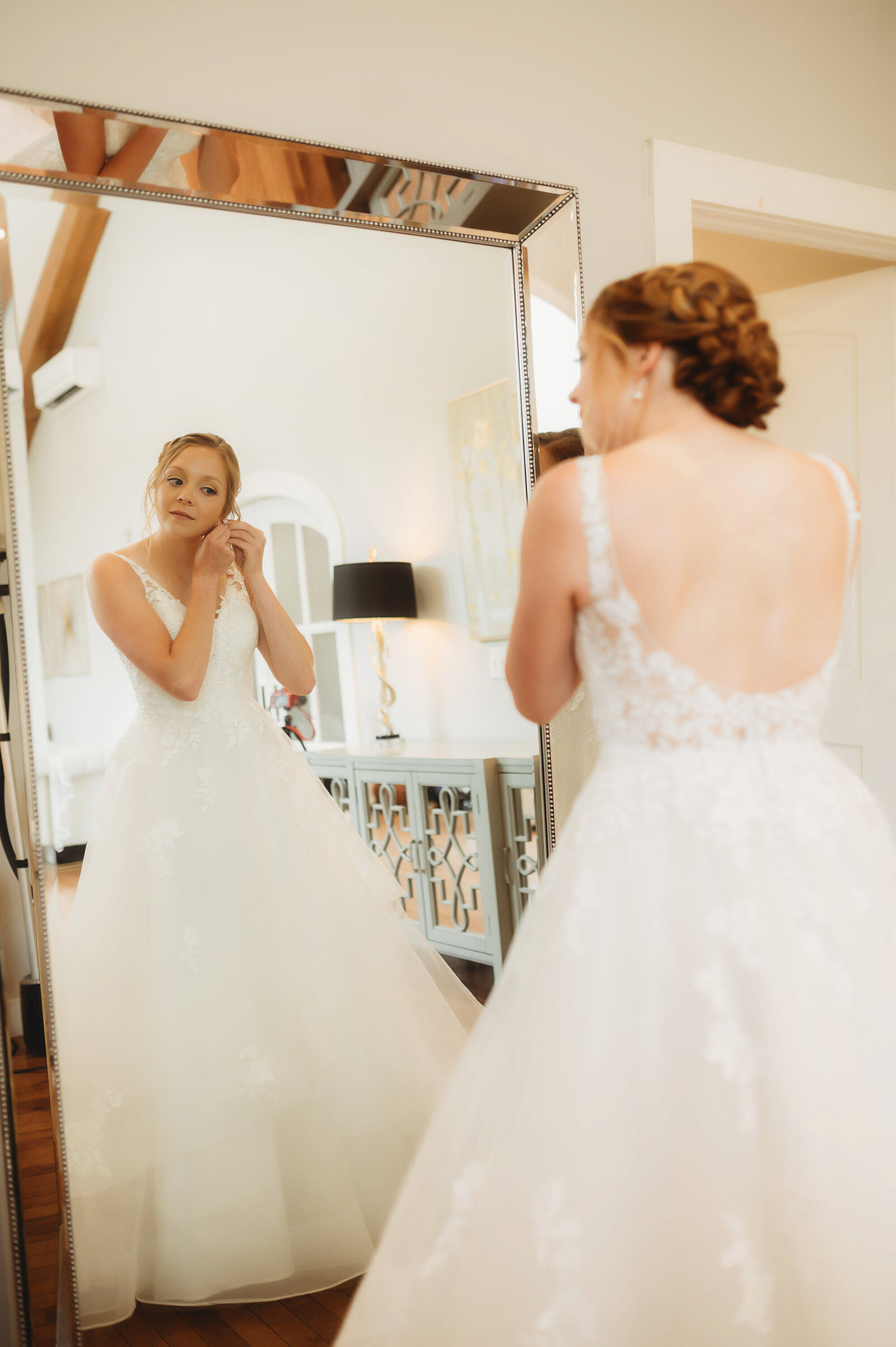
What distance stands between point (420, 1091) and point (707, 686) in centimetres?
104

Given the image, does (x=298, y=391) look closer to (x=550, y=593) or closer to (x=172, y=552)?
(x=172, y=552)

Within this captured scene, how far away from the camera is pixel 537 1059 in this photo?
3.56 feet

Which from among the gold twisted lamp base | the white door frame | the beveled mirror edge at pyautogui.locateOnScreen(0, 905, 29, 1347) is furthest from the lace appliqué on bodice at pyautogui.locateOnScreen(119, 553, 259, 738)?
the white door frame

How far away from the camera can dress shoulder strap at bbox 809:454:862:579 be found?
1.19 metres

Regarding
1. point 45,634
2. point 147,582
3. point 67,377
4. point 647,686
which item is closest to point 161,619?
point 147,582

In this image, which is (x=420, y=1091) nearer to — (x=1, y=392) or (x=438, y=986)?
(x=438, y=986)

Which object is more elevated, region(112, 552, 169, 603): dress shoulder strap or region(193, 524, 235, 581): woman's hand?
region(193, 524, 235, 581): woman's hand

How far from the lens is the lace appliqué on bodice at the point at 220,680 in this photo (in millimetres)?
1581

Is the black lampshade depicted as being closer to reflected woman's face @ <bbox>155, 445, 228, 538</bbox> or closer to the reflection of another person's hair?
reflected woman's face @ <bbox>155, 445, 228, 538</bbox>

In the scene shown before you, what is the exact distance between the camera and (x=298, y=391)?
1.66m

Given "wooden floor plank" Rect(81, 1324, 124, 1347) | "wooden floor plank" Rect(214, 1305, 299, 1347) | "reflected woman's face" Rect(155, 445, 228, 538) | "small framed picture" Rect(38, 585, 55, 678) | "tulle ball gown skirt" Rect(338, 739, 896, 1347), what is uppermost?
"reflected woman's face" Rect(155, 445, 228, 538)

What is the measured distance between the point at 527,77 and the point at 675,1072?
1.81m

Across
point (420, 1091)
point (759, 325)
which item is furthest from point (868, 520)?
point (420, 1091)

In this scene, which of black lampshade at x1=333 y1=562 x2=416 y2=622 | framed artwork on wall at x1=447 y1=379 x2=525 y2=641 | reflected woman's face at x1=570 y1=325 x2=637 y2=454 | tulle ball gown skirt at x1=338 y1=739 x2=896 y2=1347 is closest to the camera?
tulle ball gown skirt at x1=338 y1=739 x2=896 y2=1347
